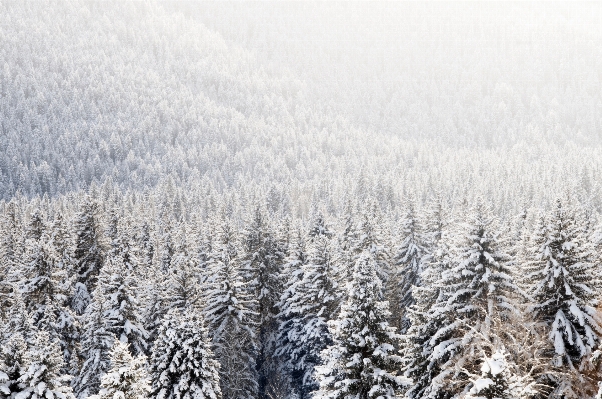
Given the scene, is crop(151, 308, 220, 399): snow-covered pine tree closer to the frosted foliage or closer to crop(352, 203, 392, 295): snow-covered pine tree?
the frosted foliage

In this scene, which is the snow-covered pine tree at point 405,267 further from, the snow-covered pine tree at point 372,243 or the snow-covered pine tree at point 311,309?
the snow-covered pine tree at point 311,309

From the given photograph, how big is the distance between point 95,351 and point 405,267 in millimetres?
22637

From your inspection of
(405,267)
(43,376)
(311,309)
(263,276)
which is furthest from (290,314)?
(43,376)

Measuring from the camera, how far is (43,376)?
77.7 ft

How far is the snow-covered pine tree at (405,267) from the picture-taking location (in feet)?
142

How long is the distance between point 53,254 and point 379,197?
360 feet

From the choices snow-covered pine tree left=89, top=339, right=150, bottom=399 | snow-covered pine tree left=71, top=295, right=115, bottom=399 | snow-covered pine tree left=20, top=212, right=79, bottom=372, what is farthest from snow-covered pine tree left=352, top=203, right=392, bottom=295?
snow-covered pine tree left=89, top=339, right=150, bottom=399

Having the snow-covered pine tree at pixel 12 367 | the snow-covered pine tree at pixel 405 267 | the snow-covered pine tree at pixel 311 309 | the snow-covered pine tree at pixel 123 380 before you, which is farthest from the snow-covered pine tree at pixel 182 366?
the snow-covered pine tree at pixel 405 267

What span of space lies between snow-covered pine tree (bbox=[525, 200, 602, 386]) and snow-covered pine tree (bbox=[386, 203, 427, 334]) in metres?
18.9

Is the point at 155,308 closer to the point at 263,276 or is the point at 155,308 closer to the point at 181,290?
the point at 181,290

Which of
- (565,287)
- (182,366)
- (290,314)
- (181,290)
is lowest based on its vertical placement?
(290,314)

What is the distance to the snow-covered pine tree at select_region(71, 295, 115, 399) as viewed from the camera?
33750 mm

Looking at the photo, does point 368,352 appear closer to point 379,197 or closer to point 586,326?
point 586,326

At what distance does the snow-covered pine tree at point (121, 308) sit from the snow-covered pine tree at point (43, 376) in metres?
11.3
